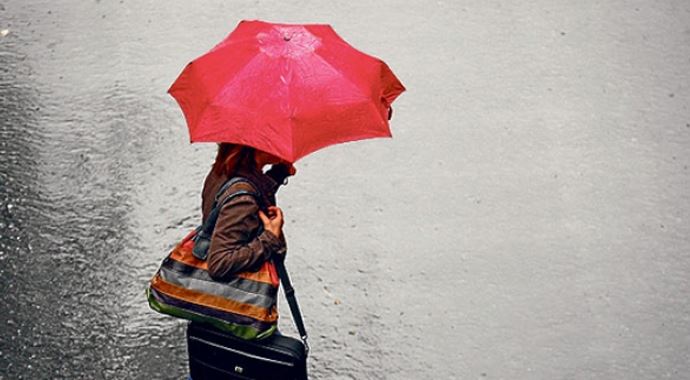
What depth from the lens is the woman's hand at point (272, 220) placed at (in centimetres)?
354

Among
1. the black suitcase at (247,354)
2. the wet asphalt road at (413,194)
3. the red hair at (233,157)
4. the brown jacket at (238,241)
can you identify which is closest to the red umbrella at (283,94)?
the red hair at (233,157)

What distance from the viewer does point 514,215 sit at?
575cm

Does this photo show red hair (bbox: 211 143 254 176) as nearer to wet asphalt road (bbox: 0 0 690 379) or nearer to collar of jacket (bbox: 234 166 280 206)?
collar of jacket (bbox: 234 166 280 206)

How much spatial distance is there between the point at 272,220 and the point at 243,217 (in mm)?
174

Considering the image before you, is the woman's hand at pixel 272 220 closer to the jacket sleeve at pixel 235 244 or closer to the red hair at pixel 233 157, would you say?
the jacket sleeve at pixel 235 244

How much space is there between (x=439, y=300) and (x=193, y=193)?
5.64 ft

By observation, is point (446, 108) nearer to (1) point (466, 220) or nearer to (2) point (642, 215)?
(1) point (466, 220)

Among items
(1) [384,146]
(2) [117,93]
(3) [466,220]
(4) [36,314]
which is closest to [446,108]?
(1) [384,146]

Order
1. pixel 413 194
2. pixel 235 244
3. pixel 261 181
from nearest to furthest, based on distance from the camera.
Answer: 1. pixel 235 244
2. pixel 261 181
3. pixel 413 194

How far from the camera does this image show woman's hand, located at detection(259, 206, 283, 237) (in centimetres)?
354

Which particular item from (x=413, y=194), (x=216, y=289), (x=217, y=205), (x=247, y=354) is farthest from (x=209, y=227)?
(x=413, y=194)

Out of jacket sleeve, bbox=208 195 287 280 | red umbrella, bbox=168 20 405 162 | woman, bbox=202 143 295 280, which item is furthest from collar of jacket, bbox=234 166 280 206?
red umbrella, bbox=168 20 405 162

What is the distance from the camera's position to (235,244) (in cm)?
344

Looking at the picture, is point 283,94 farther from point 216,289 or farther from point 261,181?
point 216,289
